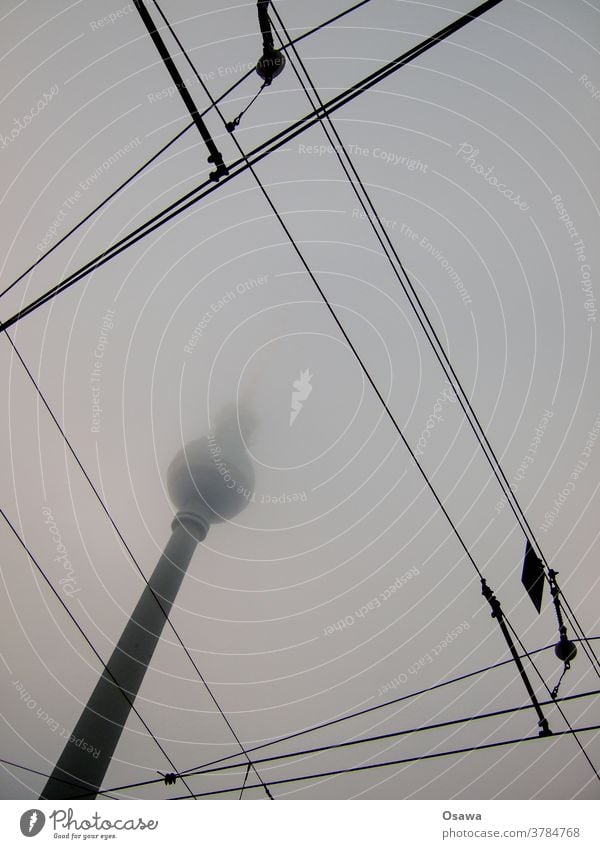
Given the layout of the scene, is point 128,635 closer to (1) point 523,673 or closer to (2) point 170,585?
(2) point 170,585

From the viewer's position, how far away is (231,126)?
6625 millimetres

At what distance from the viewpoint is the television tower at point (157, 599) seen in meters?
22.4

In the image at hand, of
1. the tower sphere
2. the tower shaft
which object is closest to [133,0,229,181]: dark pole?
the tower shaft
